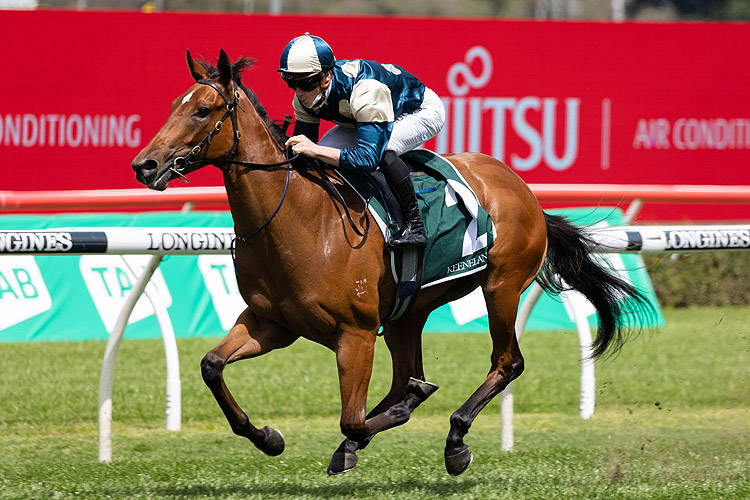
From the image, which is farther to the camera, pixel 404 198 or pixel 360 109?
pixel 404 198

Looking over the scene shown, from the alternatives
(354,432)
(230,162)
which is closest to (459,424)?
(354,432)

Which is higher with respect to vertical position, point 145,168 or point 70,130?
point 70,130

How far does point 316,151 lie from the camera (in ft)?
13.0

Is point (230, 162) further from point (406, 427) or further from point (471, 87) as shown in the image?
point (471, 87)

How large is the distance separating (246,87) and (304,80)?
0.73ft

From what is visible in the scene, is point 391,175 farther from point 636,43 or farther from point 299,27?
point 636,43

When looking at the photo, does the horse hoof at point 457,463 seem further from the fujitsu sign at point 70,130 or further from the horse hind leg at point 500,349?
the fujitsu sign at point 70,130

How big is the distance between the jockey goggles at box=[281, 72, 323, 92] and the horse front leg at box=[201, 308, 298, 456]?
0.91 m

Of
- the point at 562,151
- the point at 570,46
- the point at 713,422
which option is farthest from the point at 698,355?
the point at 570,46

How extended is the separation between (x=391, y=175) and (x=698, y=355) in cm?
422

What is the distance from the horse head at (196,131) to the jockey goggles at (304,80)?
0.66ft

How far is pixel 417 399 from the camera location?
4.48 m

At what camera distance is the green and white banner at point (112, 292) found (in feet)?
21.6

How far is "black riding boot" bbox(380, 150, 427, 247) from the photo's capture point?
409 centimetres
